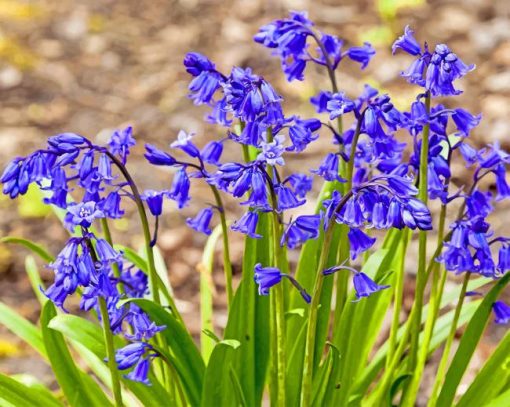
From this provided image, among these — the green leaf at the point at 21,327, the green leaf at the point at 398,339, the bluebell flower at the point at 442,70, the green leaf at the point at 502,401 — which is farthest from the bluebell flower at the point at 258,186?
the green leaf at the point at 21,327

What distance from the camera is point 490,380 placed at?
2.65m

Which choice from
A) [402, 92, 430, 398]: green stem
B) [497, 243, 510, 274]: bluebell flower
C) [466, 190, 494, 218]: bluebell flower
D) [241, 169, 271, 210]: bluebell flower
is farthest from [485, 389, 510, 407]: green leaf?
[241, 169, 271, 210]: bluebell flower

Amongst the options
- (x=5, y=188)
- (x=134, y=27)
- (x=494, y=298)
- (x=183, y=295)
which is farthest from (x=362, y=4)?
(x=5, y=188)

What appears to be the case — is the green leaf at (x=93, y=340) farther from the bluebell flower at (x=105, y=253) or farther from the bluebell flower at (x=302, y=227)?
the bluebell flower at (x=302, y=227)

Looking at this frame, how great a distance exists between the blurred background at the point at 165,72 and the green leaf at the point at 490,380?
58.1 inches

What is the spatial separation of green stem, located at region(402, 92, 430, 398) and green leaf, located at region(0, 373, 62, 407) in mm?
1148

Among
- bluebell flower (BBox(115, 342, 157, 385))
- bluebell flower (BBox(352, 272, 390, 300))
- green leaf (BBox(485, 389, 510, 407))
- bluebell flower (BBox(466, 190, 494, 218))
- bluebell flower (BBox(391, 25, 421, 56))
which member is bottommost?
green leaf (BBox(485, 389, 510, 407))

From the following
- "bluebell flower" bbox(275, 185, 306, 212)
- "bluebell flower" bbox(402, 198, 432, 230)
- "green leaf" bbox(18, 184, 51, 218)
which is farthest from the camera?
"green leaf" bbox(18, 184, 51, 218)

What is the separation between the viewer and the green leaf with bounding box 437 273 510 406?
247cm

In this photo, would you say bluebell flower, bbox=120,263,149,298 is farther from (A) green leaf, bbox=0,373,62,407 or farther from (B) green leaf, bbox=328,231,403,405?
(B) green leaf, bbox=328,231,403,405

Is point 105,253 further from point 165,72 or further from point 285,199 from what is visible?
point 165,72

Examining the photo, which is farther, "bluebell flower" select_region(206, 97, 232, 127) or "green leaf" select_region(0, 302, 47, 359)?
"green leaf" select_region(0, 302, 47, 359)

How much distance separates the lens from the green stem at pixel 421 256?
2180mm

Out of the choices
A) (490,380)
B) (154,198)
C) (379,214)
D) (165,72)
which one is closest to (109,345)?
(154,198)
